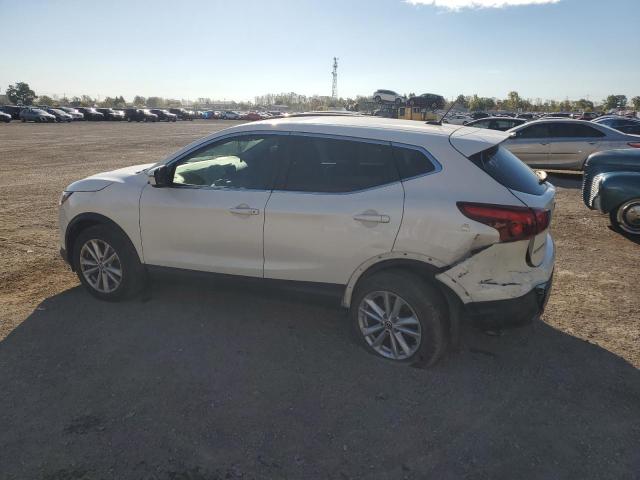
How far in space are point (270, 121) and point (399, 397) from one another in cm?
245

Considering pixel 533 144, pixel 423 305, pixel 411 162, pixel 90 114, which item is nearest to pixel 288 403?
pixel 423 305

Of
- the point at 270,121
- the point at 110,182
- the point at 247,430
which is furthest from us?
the point at 110,182

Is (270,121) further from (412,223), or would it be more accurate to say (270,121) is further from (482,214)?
(482,214)

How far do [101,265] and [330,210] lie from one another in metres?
2.37

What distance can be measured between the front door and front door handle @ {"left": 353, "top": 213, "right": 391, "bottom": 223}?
0.80 metres

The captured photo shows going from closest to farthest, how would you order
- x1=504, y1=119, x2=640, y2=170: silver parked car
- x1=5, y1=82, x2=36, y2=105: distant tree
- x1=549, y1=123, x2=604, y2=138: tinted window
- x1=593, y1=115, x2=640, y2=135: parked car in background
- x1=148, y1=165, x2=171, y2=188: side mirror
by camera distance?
1. x1=148, y1=165, x2=171, y2=188: side mirror
2. x1=504, y1=119, x2=640, y2=170: silver parked car
3. x1=549, y1=123, x2=604, y2=138: tinted window
4. x1=593, y1=115, x2=640, y2=135: parked car in background
5. x1=5, y1=82, x2=36, y2=105: distant tree

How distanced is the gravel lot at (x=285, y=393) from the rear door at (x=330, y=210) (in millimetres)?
315

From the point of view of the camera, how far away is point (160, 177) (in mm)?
4004

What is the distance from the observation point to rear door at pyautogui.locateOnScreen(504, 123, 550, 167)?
12.4 metres

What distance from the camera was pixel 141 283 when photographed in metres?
4.43

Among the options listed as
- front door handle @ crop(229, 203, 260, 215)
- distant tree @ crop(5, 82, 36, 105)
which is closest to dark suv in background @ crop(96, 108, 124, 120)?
distant tree @ crop(5, 82, 36, 105)

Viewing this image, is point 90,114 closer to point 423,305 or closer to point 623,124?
point 623,124

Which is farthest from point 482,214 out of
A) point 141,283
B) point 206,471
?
point 141,283

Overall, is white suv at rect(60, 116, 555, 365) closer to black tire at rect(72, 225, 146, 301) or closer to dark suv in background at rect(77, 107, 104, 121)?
black tire at rect(72, 225, 146, 301)
